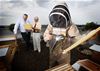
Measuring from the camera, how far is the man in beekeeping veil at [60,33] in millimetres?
1933

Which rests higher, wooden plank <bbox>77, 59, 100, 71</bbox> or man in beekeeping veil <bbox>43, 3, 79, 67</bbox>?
man in beekeeping veil <bbox>43, 3, 79, 67</bbox>

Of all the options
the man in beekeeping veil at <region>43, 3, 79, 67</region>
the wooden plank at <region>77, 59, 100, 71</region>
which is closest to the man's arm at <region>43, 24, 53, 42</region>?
the man in beekeeping veil at <region>43, 3, 79, 67</region>

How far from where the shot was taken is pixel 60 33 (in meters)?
1.97

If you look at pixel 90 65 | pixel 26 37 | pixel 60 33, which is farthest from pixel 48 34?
pixel 90 65

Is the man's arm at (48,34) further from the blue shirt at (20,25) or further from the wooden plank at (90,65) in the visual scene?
the wooden plank at (90,65)

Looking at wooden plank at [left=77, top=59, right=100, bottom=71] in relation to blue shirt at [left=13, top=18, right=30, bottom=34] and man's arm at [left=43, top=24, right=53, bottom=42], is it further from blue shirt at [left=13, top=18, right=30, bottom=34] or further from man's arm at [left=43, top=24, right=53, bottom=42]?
blue shirt at [left=13, top=18, right=30, bottom=34]

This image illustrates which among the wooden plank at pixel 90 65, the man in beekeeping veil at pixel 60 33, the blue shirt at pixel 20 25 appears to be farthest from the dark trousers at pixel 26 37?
the wooden plank at pixel 90 65

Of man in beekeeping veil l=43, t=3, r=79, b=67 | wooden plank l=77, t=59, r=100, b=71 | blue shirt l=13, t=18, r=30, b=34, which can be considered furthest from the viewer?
blue shirt l=13, t=18, r=30, b=34

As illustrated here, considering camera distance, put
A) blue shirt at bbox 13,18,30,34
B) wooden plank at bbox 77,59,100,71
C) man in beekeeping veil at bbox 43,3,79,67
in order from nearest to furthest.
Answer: wooden plank at bbox 77,59,100,71, man in beekeeping veil at bbox 43,3,79,67, blue shirt at bbox 13,18,30,34

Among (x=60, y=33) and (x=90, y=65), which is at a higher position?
(x=60, y=33)

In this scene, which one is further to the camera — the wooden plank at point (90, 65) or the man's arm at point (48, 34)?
the man's arm at point (48, 34)

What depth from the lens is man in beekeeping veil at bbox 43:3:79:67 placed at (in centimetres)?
193

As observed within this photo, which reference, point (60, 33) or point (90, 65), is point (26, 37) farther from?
point (90, 65)

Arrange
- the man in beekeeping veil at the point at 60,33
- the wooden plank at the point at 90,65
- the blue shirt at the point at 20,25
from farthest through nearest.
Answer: the blue shirt at the point at 20,25
the man in beekeeping veil at the point at 60,33
the wooden plank at the point at 90,65
